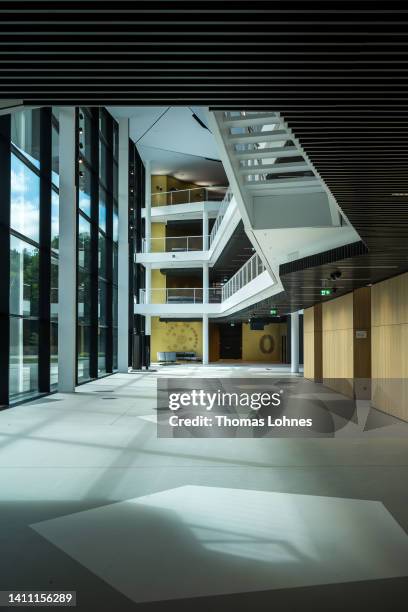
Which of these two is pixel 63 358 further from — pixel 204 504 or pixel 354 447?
pixel 204 504

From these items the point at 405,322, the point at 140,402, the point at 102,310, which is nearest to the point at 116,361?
the point at 102,310

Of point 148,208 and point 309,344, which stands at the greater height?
point 148,208

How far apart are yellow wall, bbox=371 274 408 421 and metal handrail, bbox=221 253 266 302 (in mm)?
6725

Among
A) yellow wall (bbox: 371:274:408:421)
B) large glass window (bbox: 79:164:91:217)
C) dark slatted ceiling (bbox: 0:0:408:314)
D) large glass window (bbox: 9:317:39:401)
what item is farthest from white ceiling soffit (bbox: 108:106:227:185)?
dark slatted ceiling (bbox: 0:0:408:314)

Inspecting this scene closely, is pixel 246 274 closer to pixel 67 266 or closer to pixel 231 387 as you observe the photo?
pixel 231 387

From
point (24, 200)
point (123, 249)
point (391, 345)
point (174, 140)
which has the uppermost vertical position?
point (174, 140)

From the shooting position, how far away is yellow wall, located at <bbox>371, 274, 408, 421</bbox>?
43.8ft

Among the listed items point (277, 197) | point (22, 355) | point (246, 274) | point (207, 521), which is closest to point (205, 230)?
point (246, 274)

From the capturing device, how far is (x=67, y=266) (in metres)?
20.8

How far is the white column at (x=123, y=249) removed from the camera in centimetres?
3319

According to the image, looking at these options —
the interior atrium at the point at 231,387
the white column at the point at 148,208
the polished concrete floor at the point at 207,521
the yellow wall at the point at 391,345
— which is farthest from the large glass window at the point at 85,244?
the polished concrete floor at the point at 207,521

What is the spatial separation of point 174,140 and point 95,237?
13486mm

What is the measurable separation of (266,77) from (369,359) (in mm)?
15311

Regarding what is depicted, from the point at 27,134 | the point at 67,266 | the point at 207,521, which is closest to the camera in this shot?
the point at 207,521
